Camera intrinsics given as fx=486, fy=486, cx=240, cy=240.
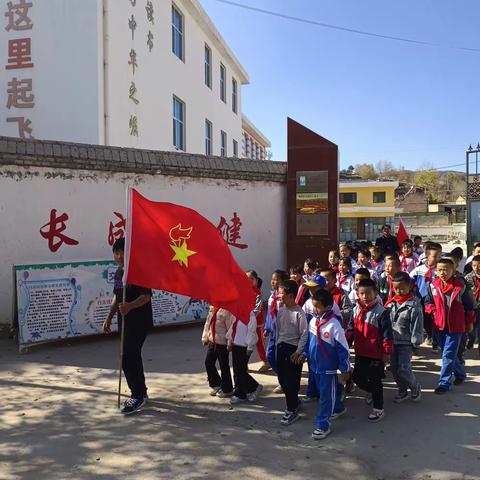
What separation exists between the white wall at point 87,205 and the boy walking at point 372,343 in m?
4.84

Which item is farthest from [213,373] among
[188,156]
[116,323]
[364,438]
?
[188,156]

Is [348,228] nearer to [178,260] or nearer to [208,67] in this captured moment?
[208,67]

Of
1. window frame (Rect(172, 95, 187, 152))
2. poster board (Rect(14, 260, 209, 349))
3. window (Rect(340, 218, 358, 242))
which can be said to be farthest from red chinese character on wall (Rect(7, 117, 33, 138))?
window (Rect(340, 218, 358, 242))

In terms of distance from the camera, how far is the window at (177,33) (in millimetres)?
16141

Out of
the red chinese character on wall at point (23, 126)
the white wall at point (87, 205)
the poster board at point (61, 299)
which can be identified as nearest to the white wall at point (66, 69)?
the red chinese character on wall at point (23, 126)

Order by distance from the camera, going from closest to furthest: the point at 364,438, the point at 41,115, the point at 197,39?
the point at 364,438 < the point at 41,115 < the point at 197,39

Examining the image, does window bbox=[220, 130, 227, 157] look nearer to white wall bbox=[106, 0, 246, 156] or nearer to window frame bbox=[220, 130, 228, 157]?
window frame bbox=[220, 130, 228, 157]

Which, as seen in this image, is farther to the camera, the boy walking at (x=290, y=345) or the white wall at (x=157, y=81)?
the white wall at (x=157, y=81)

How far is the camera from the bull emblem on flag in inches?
175

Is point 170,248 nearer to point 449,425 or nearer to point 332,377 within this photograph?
point 332,377

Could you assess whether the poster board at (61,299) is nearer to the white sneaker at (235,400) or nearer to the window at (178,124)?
the white sneaker at (235,400)

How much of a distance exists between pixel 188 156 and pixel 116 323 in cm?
330

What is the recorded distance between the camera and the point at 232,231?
9305mm

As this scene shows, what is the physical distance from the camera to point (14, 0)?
41.2 ft
